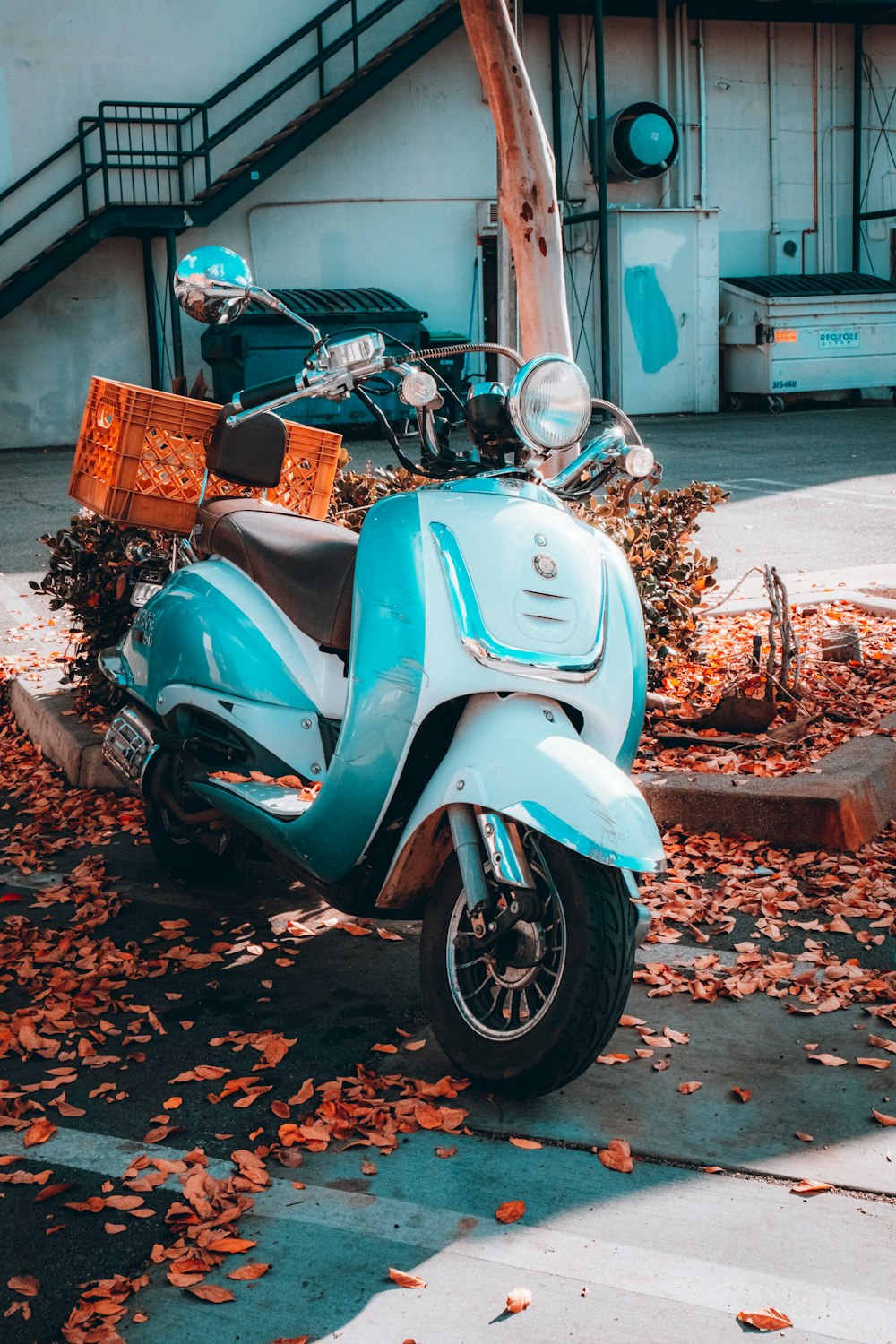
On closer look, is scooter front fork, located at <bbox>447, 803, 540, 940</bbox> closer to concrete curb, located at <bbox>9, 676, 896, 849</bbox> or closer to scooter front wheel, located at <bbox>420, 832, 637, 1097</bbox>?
scooter front wheel, located at <bbox>420, 832, 637, 1097</bbox>

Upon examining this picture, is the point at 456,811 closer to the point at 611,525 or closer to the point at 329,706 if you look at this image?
the point at 329,706

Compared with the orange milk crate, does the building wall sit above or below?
above

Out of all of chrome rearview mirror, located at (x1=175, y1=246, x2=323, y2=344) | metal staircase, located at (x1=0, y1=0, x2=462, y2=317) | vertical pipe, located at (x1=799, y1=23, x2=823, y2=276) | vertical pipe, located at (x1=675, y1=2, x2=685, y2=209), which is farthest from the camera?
vertical pipe, located at (x1=799, y1=23, x2=823, y2=276)

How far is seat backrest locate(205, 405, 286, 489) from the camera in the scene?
12.9 ft

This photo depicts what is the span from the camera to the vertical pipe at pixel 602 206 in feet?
63.3

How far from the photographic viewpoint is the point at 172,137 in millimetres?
19500

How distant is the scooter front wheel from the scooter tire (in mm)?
1421

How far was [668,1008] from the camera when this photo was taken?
3.63m

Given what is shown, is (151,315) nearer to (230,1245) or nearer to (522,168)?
(522,168)

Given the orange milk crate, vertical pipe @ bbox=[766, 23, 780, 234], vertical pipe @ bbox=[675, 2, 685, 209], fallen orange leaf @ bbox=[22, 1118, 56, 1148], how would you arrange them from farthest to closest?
vertical pipe @ bbox=[766, 23, 780, 234], vertical pipe @ bbox=[675, 2, 685, 209], the orange milk crate, fallen orange leaf @ bbox=[22, 1118, 56, 1148]

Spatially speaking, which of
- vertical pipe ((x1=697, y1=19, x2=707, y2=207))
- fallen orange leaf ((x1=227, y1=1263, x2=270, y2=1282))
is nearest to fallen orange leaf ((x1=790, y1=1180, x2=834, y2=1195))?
fallen orange leaf ((x1=227, y1=1263, x2=270, y2=1282))

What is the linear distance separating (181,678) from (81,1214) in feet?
5.64

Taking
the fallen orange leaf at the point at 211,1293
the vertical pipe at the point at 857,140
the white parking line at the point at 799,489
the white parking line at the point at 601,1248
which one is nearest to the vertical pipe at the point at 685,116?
the vertical pipe at the point at 857,140

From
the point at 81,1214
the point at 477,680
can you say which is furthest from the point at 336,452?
the point at 81,1214
